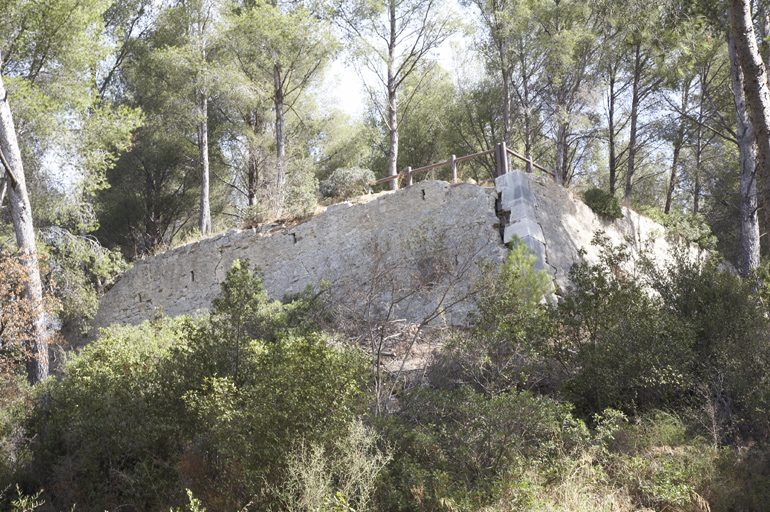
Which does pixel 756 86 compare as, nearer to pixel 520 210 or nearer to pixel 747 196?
pixel 520 210

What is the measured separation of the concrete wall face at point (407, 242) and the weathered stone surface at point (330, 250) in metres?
0.02

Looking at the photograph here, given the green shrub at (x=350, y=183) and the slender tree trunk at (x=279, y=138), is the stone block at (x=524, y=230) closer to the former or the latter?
the green shrub at (x=350, y=183)

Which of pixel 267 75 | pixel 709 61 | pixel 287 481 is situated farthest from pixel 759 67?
pixel 267 75

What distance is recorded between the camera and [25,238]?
9.34m

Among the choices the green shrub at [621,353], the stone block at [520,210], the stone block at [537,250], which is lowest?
the green shrub at [621,353]

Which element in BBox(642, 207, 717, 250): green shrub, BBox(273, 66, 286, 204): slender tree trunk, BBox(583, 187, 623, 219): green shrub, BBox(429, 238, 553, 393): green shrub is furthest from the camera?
BBox(642, 207, 717, 250): green shrub

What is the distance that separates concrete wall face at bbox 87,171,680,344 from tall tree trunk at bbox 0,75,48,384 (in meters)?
3.86

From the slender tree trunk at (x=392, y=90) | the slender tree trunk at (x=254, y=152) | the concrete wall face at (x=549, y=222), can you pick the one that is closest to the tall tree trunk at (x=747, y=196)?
the concrete wall face at (x=549, y=222)

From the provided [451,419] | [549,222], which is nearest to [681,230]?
[549,222]

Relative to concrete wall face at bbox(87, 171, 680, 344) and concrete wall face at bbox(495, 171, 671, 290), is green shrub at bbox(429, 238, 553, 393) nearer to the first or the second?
concrete wall face at bbox(87, 171, 680, 344)

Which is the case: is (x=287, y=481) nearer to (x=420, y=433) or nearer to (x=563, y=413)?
(x=420, y=433)

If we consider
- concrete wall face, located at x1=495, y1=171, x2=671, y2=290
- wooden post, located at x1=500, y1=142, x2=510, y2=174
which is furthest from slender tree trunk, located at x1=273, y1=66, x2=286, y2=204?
concrete wall face, located at x1=495, y1=171, x2=671, y2=290

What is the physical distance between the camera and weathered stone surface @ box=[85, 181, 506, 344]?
32.4 feet

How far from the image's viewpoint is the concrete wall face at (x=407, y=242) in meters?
9.57
